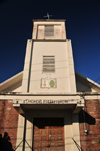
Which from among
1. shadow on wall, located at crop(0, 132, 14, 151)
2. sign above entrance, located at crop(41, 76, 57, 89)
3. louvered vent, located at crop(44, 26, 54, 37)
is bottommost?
shadow on wall, located at crop(0, 132, 14, 151)

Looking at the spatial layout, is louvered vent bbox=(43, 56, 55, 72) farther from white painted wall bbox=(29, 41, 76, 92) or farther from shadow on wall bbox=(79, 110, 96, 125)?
shadow on wall bbox=(79, 110, 96, 125)

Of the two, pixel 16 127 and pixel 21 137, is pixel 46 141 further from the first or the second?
pixel 16 127

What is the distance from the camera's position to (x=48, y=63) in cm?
920

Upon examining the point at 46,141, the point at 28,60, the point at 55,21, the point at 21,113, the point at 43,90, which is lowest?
the point at 46,141

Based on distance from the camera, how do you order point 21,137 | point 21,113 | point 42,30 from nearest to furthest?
point 21,137
point 21,113
point 42,30

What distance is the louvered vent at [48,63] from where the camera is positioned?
8969 mm

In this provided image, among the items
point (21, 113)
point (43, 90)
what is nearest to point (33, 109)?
point (21, 113)

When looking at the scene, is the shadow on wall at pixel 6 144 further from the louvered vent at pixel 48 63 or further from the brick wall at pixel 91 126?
the louvered vent at pixel 48 63

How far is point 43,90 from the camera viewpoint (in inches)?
320

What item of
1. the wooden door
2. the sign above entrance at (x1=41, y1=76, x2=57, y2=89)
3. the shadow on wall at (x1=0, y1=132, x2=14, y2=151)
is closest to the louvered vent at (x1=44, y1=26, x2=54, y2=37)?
the sign above entrance at (x1=41, y1=76, x2=57, y2=89)

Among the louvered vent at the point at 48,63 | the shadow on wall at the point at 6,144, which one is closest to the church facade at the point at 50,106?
the louvered vent at the point at 48,63

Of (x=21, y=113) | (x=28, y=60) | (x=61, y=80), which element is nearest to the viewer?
(x=21, y=113)

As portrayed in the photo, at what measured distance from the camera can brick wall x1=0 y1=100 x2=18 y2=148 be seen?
7.36 metres

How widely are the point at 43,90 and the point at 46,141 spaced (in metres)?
2.93
